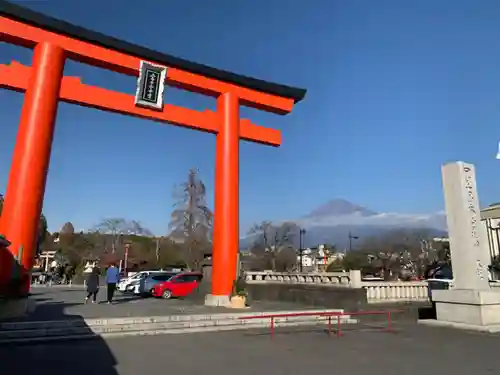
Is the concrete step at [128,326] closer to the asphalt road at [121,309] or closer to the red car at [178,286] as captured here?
the asphalt road at [121,309]

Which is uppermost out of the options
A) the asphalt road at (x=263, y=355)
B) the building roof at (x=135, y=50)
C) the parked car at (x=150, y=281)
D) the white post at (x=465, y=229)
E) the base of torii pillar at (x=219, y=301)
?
the building roof at (x=135, y=50)

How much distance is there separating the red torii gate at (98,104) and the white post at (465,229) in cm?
698

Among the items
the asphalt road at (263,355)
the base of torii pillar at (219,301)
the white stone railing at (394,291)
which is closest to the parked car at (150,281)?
the base of torii pillar at (219,301)

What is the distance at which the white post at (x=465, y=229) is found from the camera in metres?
10.7

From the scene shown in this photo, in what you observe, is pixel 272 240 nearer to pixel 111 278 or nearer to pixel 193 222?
pixel 193 222

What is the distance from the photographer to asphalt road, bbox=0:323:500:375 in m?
5.79

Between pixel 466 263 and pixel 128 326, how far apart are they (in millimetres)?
9147

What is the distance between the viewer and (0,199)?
29.5 meters

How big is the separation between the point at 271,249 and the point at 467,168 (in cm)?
4762

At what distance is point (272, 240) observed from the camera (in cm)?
5919

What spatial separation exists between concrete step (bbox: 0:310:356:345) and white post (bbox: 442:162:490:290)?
4.63 metres

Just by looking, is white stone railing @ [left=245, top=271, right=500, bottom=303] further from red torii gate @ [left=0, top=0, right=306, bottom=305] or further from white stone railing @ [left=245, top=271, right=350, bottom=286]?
red torii gate @ [left=0, top=0, right=306, bottom=305]

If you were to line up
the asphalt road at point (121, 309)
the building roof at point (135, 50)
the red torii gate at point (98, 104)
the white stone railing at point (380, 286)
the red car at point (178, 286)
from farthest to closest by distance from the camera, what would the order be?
1. the red car at point (178, 286)
2. the white stone railing at point (380, 286)
3. the building roof at point (135, 50)
4. the red torii gate at point (98, 104)
5. the asphalt road at point (121, 309)

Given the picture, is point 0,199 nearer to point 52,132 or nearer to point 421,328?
point 52,132
